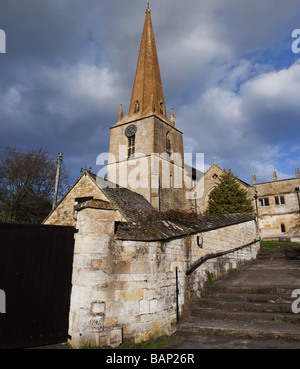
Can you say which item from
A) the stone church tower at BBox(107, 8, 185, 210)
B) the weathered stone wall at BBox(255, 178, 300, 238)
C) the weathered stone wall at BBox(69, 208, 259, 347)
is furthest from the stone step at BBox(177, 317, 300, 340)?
the weathered stone wall at BBox(255, 178, 300, 238)

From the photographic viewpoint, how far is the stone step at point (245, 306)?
6.07 meters

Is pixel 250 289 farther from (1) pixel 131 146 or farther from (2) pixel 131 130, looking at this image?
(2) pixel 131 130

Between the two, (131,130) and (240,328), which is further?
(131,130)

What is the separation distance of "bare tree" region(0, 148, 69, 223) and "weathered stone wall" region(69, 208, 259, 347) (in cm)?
2001

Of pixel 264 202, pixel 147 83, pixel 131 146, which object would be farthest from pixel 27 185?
pixel 264 202

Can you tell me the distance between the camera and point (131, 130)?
Answer: 30453mm

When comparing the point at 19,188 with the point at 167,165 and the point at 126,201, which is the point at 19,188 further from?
the point at 167,165

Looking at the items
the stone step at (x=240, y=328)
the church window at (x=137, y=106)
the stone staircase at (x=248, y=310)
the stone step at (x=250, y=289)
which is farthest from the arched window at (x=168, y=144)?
the stone step at (x=240, y=328)

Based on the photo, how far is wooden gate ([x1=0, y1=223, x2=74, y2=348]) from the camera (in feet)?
14.3

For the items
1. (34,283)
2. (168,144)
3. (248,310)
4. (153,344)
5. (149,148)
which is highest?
(168,144)

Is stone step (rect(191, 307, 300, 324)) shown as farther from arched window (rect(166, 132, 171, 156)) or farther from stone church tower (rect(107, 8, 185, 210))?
arched window (rect(166, 132, 171, 156))

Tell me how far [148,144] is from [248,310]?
23.7 metres

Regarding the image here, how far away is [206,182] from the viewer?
34.3 metres
